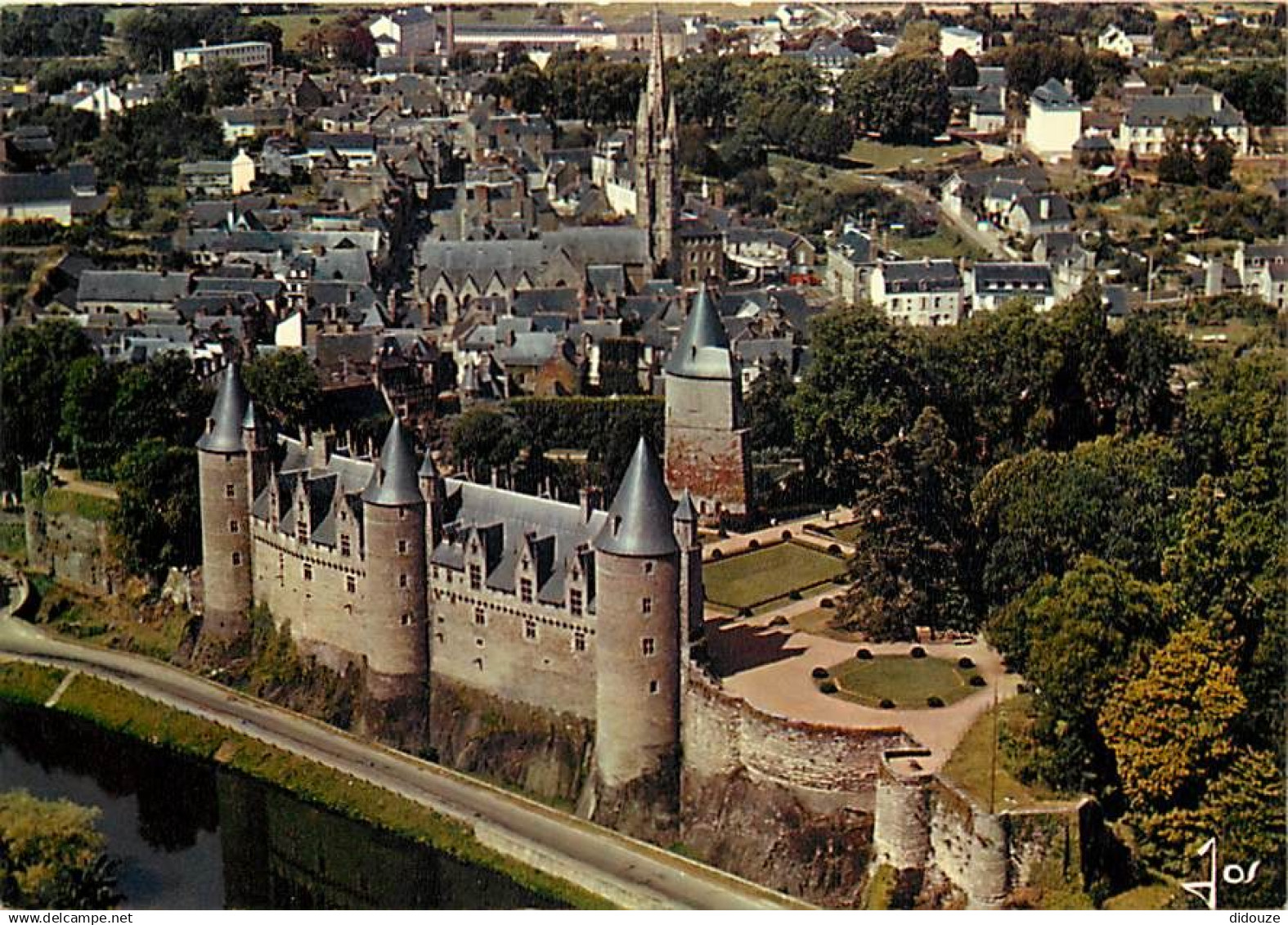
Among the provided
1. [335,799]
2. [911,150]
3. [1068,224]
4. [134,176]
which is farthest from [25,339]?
[911,150]

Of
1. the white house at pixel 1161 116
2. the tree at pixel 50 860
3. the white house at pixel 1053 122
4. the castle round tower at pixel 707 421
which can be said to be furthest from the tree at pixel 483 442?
the white house at pixel 1053 122

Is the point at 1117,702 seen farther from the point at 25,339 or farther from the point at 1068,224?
the point at 1068,224

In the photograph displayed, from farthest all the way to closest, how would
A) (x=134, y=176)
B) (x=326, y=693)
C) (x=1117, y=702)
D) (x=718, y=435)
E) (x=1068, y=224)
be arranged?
1. (x=134, y=176)
2. (x=1068, y=224)
3. (x=718, y=435)
4. (x=326, y=693)
5. (x=1117, y=702)

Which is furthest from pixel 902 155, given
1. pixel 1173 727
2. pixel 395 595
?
pixel 1173 727

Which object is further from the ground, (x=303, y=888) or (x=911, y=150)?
(x=911, y=150)

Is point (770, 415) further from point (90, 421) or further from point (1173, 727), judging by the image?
point (1173, 727)

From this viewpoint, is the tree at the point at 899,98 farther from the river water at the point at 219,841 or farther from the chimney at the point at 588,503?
the river water at the point at 219,841
